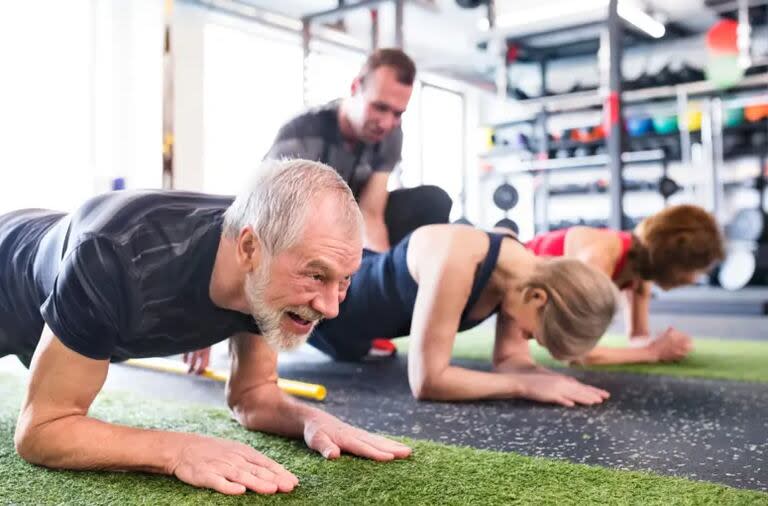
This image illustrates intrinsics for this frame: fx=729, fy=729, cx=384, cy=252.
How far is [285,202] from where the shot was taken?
116cm

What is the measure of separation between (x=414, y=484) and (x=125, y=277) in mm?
595

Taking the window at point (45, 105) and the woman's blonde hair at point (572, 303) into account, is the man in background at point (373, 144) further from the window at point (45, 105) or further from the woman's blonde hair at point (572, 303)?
the window at point (45, 105)

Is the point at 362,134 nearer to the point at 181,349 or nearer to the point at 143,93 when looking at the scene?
the point at 181,349

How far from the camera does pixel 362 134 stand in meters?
2.68

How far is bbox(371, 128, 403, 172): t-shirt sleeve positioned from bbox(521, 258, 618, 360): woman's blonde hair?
1095mm

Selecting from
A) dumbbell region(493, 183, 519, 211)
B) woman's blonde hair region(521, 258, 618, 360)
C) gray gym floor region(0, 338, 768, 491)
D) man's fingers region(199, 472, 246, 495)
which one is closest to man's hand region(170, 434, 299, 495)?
man's fingers region(199, 472, 246, 495)

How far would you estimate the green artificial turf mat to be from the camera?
8.43 feet

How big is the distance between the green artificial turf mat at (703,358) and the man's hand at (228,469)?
5.60 feet

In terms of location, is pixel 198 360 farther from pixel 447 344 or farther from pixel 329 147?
pixel 329 147

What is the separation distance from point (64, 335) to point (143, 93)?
4.64m

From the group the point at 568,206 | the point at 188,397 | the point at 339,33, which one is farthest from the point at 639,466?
the point at 568,206

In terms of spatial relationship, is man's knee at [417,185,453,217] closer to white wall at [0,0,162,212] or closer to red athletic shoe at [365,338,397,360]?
red athletic shoe at [365,338,397,360]

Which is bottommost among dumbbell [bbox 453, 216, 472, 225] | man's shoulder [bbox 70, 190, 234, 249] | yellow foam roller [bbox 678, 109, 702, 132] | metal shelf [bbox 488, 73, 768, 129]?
man's shoulder [bbox 70, 190, 234, 249]

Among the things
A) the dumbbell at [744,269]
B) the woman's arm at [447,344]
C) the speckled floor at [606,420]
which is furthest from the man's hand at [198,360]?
the dumbbell at [744,269]
